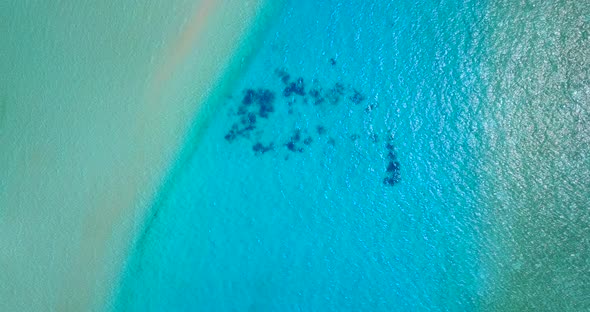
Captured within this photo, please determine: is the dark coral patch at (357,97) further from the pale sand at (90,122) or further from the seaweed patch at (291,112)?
the pale sand at (90,122)

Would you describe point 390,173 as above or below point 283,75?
below

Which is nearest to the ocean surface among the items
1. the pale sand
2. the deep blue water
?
the deep blue water

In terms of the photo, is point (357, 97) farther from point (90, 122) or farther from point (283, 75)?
point (90, 122)

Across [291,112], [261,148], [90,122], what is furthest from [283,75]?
[90,122]

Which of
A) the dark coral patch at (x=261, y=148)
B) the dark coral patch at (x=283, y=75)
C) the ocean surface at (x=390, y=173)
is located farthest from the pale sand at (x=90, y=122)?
the dark coral patch at (x=261, y=148)

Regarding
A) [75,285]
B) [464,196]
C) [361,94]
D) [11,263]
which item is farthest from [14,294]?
[464,196]
